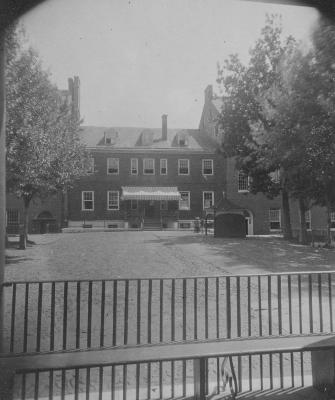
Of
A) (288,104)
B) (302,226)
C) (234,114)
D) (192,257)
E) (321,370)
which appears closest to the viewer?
(321,370)

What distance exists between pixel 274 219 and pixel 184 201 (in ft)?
22.2

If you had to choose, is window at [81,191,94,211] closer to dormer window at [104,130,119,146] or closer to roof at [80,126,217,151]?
roof at [80,126,217,151]

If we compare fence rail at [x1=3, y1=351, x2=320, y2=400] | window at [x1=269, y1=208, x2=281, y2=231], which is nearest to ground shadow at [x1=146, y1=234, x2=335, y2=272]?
fence rail at [x1=3, y1=351, x2=320, y2=400]

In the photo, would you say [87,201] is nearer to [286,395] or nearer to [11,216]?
[11,216]

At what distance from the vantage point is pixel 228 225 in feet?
61.5

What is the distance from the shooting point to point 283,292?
27.3 ft

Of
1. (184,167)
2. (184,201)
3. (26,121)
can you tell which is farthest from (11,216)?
(184,167)

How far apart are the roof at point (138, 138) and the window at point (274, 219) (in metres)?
6.47

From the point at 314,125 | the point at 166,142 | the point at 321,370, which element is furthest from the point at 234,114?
the point at 321,370

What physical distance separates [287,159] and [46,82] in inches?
347

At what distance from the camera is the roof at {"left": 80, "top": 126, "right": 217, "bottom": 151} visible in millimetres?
31000

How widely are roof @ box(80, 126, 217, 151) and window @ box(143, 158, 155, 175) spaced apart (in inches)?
38.9

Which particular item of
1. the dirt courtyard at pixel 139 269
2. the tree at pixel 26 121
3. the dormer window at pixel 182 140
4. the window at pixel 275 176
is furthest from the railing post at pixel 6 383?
the dormer window at pixel 182 140

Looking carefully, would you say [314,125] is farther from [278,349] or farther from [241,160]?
[278,349]
